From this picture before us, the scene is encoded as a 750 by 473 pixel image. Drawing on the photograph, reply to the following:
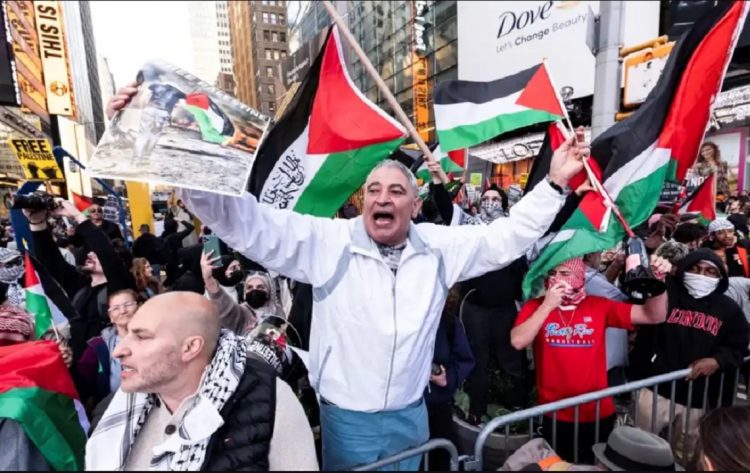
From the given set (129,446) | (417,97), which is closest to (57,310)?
(129,446)

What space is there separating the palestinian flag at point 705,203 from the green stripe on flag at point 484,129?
3082 millimetres

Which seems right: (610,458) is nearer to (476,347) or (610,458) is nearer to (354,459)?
(354,459)

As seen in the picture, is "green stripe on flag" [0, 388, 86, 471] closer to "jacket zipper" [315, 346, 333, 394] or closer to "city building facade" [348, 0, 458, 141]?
"jacket zipper" [315, 346, 333, 394]

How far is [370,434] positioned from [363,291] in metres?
0.71

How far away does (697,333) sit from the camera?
9.84 ft

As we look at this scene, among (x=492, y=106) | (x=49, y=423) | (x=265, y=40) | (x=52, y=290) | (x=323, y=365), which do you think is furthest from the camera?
(x=265, y=40)

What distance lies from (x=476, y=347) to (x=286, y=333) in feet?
6.94

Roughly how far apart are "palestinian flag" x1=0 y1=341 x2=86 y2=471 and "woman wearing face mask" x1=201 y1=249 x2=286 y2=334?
1164 millimetres

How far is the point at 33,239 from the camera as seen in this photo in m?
3.79

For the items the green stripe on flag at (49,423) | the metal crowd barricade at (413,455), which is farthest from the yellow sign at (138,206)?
the metal crowd barricade at (413,455)

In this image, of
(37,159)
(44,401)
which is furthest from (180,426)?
(37,159)

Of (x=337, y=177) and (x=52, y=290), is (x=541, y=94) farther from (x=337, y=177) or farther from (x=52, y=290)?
(x=52, y=290)

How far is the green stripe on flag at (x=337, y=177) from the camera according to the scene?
10.7 ft

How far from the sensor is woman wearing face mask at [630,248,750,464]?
295 centimetres
